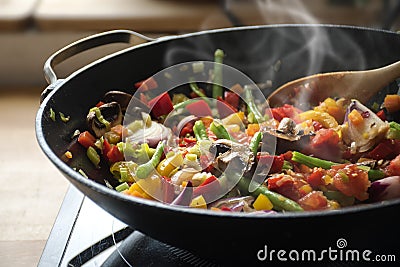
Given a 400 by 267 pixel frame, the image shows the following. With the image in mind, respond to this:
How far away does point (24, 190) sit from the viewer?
1564mm

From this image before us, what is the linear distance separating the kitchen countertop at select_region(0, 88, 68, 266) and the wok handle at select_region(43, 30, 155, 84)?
0.35 m

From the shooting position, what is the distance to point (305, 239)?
2.82 feet

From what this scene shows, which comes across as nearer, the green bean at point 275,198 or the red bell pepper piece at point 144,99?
the green bean at point 275,198

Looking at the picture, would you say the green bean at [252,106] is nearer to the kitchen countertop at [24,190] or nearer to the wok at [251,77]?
the wok at [251,77]

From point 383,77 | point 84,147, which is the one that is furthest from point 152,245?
point 383,77

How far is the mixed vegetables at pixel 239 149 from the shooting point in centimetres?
106

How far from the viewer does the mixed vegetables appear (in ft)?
3.49

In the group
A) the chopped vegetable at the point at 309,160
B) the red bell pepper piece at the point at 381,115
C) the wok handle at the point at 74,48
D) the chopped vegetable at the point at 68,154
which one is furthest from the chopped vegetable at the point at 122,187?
the red bell pepper piece at the point at 381,115

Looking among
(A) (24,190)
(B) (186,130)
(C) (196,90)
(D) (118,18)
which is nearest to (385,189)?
(B) (186,130)

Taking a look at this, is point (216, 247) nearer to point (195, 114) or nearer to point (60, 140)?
point (60, 140)

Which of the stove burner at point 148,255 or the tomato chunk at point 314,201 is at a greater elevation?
the tomato chunk at point 314,201

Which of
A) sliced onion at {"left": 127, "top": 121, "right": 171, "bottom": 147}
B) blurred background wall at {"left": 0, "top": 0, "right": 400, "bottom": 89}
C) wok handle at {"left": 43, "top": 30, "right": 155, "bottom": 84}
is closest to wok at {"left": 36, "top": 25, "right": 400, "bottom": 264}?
wok handle at {"left": 43, "top": 30, "right": 155, "bottom": 84}

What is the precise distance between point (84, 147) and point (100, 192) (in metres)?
0.39

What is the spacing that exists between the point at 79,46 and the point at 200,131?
302mm
